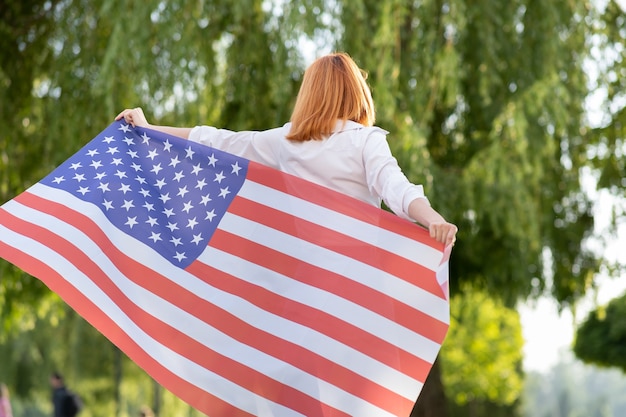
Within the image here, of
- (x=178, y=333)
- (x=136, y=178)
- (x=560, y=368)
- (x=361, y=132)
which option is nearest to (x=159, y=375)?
(x=178, y=333)

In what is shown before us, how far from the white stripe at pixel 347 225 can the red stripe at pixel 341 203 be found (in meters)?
0.01

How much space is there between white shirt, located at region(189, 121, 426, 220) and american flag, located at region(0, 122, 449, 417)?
0.17 ft

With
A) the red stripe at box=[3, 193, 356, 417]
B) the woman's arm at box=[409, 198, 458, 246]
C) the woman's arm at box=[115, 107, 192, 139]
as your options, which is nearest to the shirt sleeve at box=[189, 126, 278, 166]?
the woman's arm at box=[115, 107, 192, 139]

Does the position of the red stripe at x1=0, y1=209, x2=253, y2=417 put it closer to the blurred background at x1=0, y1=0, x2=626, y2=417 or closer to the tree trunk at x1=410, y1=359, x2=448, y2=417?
the blurred background at x1=0, y1=0, x2=626, y2=417

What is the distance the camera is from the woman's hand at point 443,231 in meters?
3.22

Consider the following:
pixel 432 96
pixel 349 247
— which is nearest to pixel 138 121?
pixel 349 247

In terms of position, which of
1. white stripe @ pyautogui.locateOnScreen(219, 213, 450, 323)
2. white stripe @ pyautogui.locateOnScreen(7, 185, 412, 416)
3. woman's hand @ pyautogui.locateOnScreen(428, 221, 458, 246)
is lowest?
white stripe @ pyautogui.locateOnScreen(7, 185, 412, 416)

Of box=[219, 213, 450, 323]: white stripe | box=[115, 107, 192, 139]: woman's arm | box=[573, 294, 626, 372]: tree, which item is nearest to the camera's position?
box=[219, 213, 450, 323]: white stripe

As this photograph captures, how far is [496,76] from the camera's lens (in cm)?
955

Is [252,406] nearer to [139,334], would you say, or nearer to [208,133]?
[139,334]

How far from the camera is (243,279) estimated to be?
11.4ft

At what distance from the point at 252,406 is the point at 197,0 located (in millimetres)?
6364

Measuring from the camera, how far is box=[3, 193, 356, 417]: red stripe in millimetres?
3273

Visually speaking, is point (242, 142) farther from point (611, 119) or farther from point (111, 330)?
point (611, 119)
